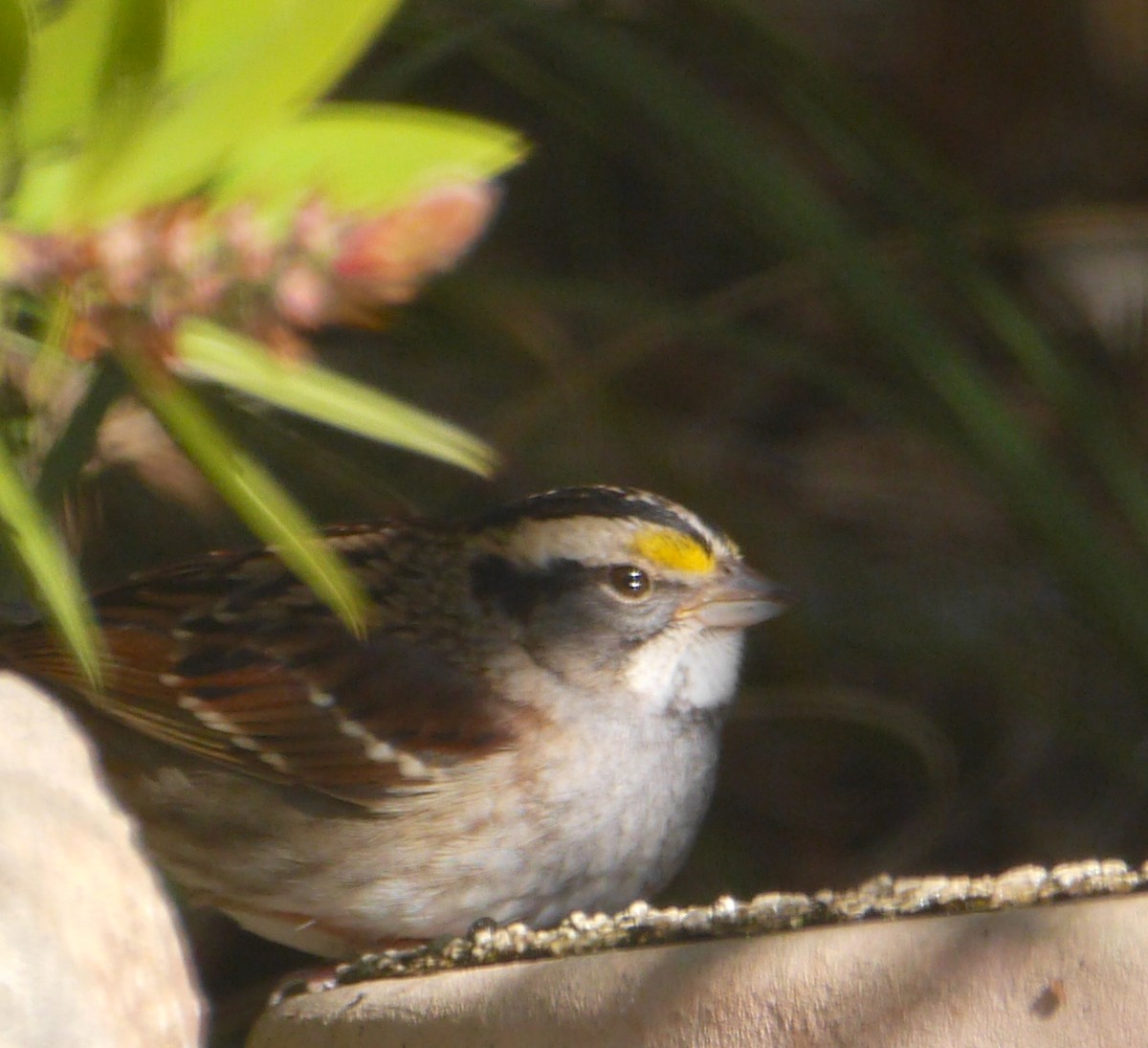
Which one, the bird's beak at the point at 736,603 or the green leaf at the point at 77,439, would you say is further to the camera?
the bird's beak at the point at 736,603

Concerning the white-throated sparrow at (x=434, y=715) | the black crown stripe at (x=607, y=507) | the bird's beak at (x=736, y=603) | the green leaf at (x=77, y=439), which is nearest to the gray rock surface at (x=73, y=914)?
the green leaf at (x=77, y=439)

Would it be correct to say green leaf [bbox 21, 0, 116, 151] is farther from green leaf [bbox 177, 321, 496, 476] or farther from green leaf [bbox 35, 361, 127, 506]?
green leaf [bbox 35, 361, 127, 506]

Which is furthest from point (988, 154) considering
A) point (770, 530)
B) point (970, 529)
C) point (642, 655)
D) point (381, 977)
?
point (381, 977)

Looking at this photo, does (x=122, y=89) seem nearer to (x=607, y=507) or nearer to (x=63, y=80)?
(x=63, y=80)

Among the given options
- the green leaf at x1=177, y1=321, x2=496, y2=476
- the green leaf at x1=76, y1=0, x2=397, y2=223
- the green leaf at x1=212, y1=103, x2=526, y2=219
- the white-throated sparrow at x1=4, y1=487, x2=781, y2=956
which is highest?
the green leaf at x1=76, y1=0, x2=397, y2=223

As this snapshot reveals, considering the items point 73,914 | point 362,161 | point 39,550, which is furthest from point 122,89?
point 73,914

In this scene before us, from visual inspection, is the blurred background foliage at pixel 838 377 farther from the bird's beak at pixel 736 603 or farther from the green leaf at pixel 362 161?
the green leaf at pixel 362 161

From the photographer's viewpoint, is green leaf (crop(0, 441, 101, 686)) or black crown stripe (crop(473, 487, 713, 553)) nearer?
green leaf (crop(0, 441, 101, 686))

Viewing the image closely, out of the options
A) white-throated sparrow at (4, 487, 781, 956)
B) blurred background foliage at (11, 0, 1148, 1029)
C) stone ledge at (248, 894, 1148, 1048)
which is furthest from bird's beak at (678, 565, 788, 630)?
stone ledge at (248, 894, 1148, 1048)
